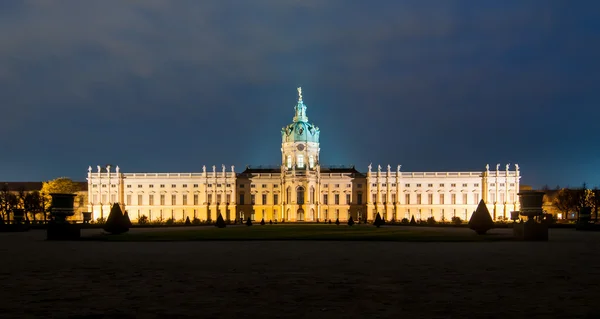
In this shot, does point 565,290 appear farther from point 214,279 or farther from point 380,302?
point 214,279

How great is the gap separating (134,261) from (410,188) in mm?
103441

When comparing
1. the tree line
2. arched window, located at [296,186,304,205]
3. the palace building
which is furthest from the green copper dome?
the tree line

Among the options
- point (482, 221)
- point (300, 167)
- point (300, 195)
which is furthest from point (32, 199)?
point (482, 221)

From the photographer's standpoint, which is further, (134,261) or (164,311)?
(134,261)

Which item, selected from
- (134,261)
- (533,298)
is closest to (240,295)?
(533,298)

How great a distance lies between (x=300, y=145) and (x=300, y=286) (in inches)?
4364

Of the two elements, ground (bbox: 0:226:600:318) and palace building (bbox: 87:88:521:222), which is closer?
ground (bbox: 0:226:600:318)

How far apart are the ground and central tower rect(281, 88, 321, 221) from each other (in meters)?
95.5

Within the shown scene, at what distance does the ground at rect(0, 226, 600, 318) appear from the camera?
36.1ft

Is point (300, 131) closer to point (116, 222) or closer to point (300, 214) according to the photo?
point (300, 214)

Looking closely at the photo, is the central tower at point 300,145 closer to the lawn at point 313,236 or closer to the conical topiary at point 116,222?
the lawn at point 313,236

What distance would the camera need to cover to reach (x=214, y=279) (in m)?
15.4

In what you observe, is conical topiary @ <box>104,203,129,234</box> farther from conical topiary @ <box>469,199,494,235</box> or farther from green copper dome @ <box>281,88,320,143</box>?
green copper dome @ <box>281,88,320,143</box>

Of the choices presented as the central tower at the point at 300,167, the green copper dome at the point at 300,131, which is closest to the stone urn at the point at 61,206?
the central tower at the point at 300,167
